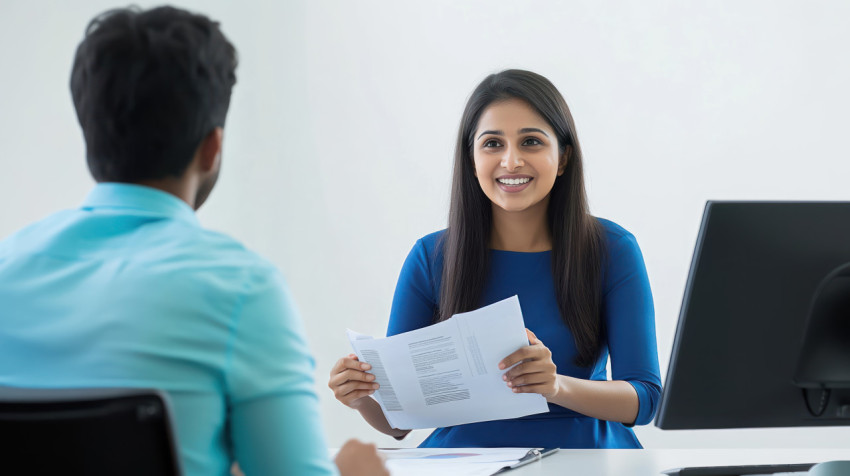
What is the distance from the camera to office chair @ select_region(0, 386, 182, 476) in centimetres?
66

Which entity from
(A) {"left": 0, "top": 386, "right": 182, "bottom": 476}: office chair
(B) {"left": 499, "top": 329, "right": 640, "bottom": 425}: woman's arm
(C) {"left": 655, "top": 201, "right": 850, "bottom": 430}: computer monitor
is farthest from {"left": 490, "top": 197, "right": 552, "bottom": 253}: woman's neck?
(A) {"left": 0, "top": 386, "right": 182, "bottom": 476}: office chair

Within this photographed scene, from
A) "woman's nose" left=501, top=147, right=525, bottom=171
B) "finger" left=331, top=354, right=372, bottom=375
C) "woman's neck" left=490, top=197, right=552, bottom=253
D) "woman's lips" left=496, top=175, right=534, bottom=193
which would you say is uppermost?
"woman's nose" left=501, top=147, right=525, bottom=171

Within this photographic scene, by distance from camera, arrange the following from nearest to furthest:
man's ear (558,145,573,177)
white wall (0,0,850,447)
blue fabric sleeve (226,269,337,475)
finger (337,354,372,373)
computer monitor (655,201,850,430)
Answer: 1. blue fabric sleeve (226,269,337,475)
2. computer monitor (655,201,850,430)
3. finger (337,354,372,373)
4. man's ear (558,145,573,177)
5. white wall (0,0,850,447)

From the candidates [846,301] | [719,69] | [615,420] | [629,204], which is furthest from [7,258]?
[719,69]

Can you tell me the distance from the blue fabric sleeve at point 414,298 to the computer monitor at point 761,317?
3.06 feet

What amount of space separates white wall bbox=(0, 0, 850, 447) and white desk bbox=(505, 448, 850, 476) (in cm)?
157

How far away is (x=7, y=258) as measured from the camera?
83cm

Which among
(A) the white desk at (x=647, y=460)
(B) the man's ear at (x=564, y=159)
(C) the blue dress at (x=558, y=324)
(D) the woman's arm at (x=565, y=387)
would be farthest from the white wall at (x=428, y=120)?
(A) the white desk at (x=647, y=460)

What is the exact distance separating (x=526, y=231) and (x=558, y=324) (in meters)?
0.27

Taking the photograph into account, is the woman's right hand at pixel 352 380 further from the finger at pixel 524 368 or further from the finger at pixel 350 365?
the finger at pixel 524 368

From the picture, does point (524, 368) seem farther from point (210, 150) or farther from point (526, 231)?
point (210, 150)

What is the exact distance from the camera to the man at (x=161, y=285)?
2.46ft

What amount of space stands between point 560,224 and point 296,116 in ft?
5.86

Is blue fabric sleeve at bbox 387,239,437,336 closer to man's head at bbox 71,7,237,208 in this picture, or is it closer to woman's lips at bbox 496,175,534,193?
woman's lips at bbox 496,175,534,193
